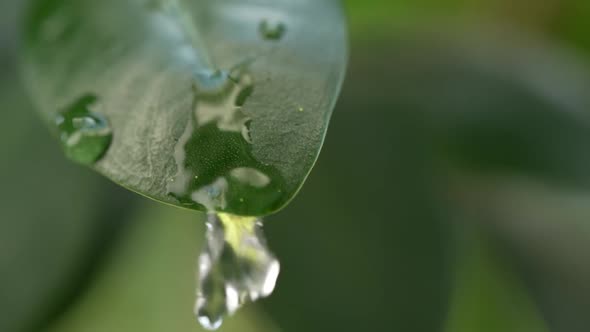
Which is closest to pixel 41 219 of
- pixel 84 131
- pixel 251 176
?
pixel 84 131

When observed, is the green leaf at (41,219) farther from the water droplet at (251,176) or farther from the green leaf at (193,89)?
the water droplet at (251,176)

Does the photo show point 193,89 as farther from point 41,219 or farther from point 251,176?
point 41,219

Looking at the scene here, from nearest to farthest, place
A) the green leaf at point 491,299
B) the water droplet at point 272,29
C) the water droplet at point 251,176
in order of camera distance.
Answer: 1. the water droplet at point 251,176
2. the water droplet at point 272,29
3. the green leaf at point 491,299

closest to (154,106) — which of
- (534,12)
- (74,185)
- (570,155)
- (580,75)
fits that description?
(74,185)

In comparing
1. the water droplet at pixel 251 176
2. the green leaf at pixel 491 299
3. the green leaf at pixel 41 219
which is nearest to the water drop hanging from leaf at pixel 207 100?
the water droplet at pixel 251 176

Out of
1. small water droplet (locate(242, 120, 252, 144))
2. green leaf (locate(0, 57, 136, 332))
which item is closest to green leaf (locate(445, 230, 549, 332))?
green leaf (locate(0, 57, 136, 332))

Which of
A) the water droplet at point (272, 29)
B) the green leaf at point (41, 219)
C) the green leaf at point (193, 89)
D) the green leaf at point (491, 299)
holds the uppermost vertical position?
the water droplet at point (272, 29)
